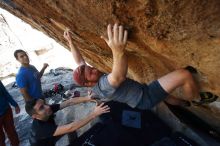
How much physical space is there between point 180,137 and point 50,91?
218 inches

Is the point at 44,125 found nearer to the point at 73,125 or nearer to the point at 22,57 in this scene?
the point at 73,125

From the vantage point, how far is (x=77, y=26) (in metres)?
3.87

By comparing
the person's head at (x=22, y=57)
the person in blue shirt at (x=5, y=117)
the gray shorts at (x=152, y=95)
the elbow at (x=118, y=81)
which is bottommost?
the person in blue shirt at (x=5, y=117)

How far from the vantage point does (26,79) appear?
5.99m

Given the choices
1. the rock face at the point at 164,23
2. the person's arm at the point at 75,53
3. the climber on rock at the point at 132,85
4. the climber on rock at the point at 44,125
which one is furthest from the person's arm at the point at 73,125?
the rock face at the point at 164,23

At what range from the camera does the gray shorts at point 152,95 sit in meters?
3.49

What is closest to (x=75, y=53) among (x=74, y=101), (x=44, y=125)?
(x=44, y=125)

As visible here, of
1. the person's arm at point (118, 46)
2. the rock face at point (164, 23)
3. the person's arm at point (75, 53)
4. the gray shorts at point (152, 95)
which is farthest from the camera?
the person's arm at point (75, 53)

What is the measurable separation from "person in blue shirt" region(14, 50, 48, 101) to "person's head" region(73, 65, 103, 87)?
2652 mm

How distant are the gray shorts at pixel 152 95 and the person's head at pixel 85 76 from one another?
57cm

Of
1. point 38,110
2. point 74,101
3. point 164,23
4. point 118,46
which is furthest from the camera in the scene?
point 74,101

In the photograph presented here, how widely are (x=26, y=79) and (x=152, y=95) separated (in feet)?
10.4

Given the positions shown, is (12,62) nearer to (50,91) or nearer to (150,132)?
(50,91)

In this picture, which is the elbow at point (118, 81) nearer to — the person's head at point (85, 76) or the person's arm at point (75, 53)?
the person's head at point (85, 76)
